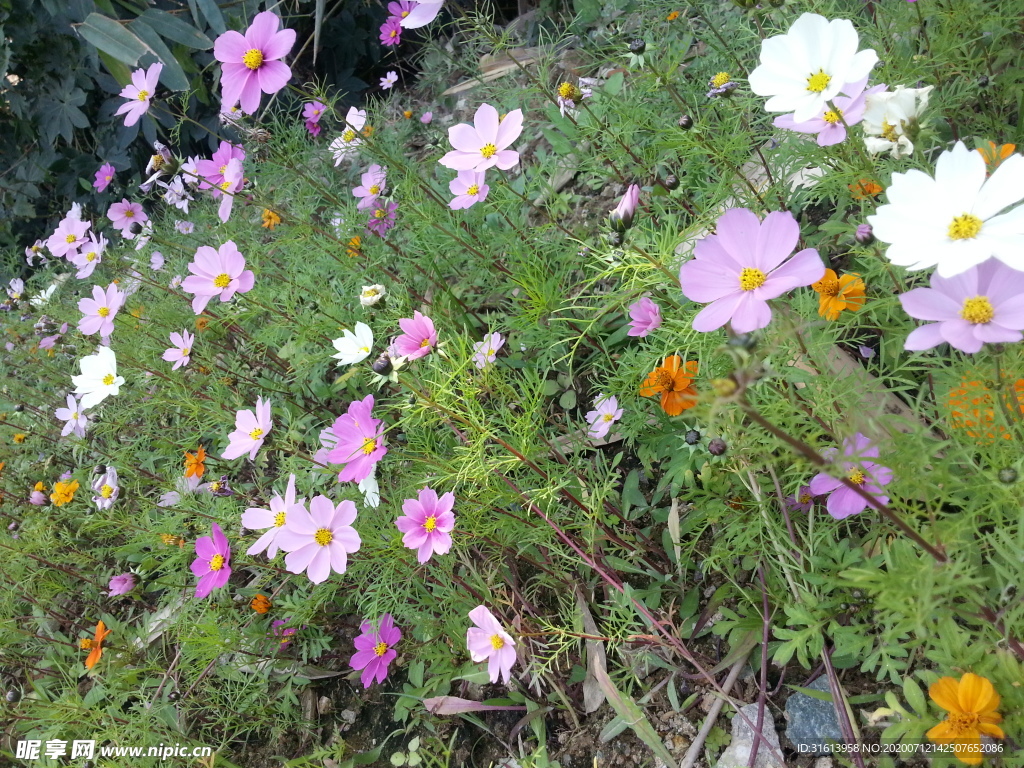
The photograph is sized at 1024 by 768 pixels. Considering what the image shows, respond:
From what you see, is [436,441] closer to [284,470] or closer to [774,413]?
[284,470]

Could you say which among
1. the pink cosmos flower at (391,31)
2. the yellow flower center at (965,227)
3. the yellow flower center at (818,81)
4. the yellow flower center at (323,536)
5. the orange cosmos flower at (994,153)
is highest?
the pink cosmos flower at (391,31)

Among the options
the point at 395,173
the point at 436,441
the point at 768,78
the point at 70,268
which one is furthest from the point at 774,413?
the point at 70,268

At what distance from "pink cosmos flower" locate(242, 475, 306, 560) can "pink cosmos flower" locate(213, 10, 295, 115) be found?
844 millimetres

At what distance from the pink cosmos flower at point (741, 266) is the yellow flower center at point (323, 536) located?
0.80 metres

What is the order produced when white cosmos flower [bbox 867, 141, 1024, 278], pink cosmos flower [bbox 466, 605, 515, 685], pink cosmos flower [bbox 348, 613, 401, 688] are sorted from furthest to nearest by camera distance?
pink cosmos flower [bbox 348, 613, 401, 688], pink cosmos flower [bbox 466, 605, 515, 685], white cosmos flower [bbox 867, 141, 1024, 278]

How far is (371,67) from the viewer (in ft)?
10.6

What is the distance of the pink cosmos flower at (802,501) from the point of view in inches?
43.7

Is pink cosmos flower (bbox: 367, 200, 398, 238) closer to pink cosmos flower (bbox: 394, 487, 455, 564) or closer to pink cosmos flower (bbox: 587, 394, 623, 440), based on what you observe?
pink cosmos flower (bbox: 587, 394, 623, 440)

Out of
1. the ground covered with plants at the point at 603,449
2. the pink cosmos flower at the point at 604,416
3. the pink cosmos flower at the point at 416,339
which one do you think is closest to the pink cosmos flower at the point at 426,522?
the ground covered with plants at the point at 603,449

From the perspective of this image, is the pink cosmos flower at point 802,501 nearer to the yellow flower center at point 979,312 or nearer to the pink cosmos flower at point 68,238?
the yellow flower center at point 979,312

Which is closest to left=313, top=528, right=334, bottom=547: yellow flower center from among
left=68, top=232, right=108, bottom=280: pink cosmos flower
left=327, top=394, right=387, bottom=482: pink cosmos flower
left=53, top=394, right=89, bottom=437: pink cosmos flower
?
left=327, top=394, right=387, bottom=482: pink cosmos flower

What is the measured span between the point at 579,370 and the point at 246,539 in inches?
33.5

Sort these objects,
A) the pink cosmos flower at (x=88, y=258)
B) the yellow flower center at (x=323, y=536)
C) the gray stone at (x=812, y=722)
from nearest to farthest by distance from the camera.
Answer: the gray stone at (x=812, y=722), the yellow flower center at (x=323, y=536), the pink cosmos flower at (x=88, y=258)

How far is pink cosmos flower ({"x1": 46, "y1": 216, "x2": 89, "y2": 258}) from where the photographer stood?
225cm
